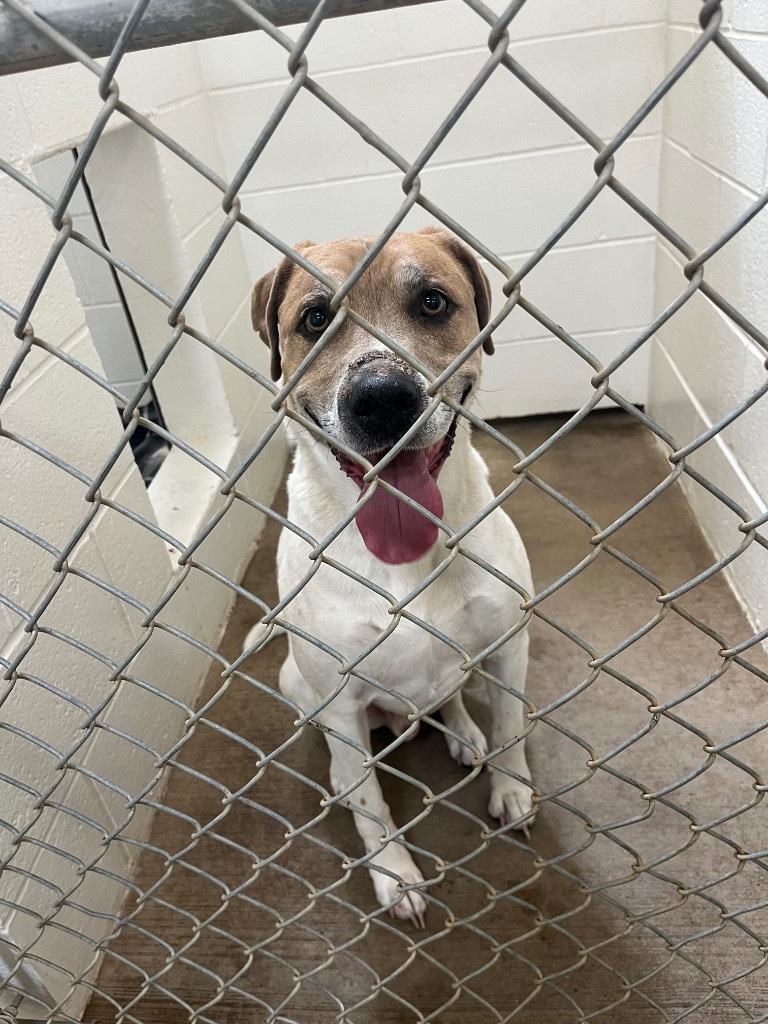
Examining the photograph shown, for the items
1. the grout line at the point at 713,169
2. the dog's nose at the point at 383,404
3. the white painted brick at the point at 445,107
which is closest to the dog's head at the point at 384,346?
the dog's nose at the point at 383,404

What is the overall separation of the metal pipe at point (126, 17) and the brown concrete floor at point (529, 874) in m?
0.90

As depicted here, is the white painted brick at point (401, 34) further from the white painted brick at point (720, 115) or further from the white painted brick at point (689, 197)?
the white painted brick at point (689, 197)

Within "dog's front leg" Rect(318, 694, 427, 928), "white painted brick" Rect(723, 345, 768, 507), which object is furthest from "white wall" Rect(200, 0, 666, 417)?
"dog's front leg" Rect(318, 694, 427, 928)

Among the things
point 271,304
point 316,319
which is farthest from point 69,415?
point 316,319

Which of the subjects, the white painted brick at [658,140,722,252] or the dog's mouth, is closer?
the dog's mouth

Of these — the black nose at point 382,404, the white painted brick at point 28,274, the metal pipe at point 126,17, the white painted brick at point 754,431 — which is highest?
the white painted brick at point 754,431

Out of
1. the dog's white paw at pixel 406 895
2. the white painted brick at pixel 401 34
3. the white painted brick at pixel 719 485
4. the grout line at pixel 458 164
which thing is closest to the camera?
the dog's white paw at pixel 406 895

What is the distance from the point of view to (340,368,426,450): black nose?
1115 mm

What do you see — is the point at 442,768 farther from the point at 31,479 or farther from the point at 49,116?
the point at 49,116

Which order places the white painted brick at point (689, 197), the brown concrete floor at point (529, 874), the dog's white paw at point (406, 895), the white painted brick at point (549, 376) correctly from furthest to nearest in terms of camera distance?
the white painted brick at point (549, 376) → the white painted brick at point (689, 197) → the dog's white paw at point (406, 895) → the brown concrete floor at point (529, 874)

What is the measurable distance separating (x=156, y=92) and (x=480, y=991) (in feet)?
9.40

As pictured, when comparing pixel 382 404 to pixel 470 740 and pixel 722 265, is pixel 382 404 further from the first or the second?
pixel 722 265

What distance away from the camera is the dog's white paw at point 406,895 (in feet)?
5.41

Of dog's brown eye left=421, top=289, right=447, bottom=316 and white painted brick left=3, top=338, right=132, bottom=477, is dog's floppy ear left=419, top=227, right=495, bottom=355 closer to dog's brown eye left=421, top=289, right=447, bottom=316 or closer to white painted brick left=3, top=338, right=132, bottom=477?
dog's brown eye left=421, top=289, right=447, bottom=316
